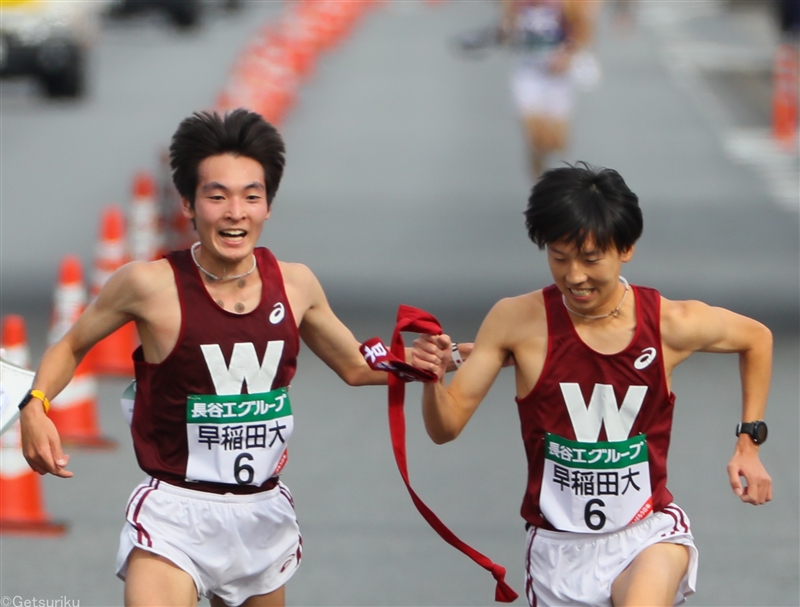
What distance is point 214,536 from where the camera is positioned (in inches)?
178

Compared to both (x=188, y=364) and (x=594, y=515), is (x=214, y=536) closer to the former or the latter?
(x=188, y=364)

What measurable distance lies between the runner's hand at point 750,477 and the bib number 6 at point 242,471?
1373mm

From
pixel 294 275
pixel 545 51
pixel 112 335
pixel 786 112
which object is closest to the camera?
pixel 294 275

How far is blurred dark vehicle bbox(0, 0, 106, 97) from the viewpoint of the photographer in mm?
21891

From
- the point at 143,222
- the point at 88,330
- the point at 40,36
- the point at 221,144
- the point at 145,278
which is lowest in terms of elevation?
the point at 88,330

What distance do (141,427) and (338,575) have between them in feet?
7.69

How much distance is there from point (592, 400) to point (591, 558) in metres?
0.46

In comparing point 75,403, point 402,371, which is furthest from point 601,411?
point 75,403

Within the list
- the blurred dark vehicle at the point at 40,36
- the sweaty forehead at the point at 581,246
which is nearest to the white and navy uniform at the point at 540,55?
the blurred dark vehicle at the point at 40,36

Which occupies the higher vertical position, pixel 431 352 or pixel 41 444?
pixel 431 352

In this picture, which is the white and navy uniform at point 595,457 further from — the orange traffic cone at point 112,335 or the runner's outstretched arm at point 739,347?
the orange traffic cone at point 112,335

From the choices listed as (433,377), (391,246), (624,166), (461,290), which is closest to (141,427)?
(433,377)

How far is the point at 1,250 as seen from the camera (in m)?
14.2

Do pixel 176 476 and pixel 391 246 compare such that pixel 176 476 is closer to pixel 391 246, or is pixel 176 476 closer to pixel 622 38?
pixel 391 246
